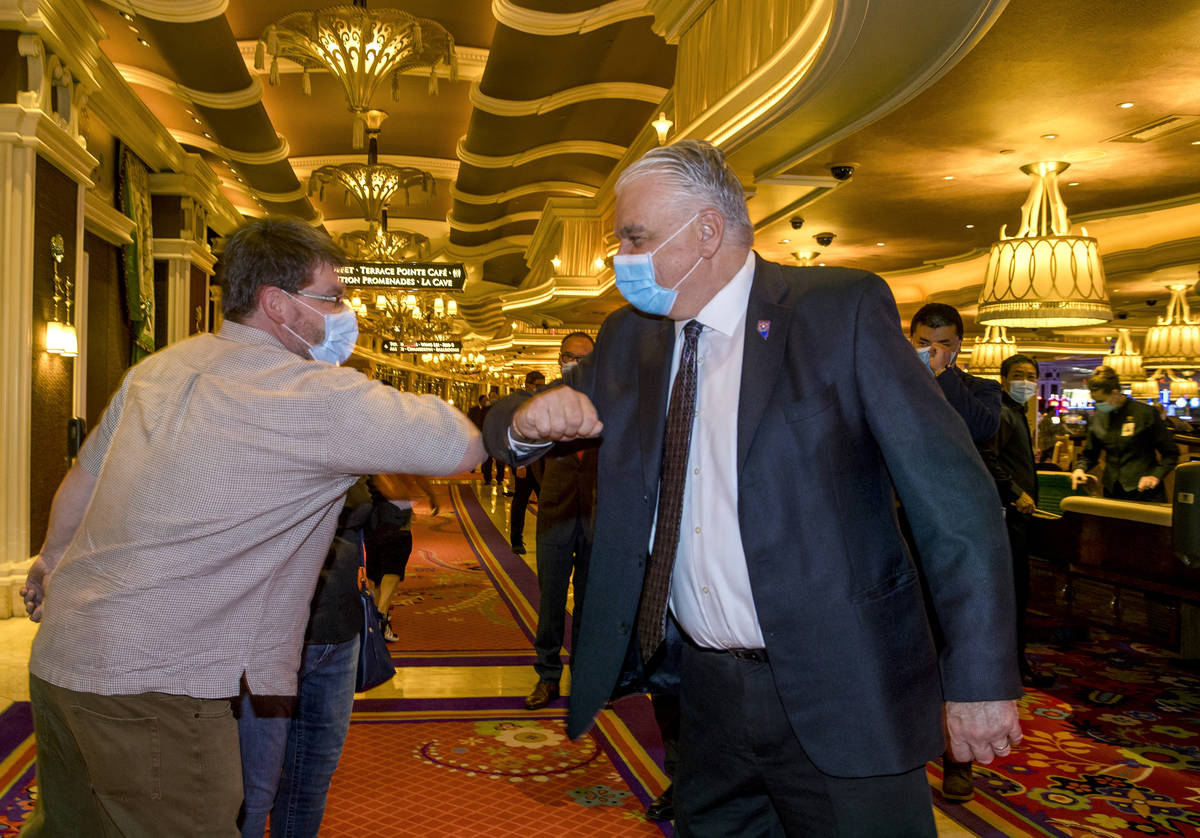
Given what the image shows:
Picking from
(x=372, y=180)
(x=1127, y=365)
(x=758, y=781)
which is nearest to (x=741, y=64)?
(x=758, y=781)

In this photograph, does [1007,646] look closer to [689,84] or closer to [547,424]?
[547,424]

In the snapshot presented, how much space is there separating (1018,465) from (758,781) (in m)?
3.65

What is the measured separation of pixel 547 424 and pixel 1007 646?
84 centimetres

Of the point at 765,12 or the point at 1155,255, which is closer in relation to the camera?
the point at 765,12

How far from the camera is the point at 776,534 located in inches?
62.9

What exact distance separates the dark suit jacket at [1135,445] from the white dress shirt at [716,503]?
19.3 feet

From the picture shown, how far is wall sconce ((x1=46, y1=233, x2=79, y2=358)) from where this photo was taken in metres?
7.55

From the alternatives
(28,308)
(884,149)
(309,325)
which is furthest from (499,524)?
(309,325)

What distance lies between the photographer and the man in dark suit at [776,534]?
5.09 feet

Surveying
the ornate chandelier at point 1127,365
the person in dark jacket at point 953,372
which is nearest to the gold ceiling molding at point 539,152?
the person in dark jacket at point 953,372

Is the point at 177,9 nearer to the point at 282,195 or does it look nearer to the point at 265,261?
the point at 282,195

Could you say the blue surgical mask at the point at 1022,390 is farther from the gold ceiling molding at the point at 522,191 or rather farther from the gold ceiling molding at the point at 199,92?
the gold ceiling molding at the point at 522,191

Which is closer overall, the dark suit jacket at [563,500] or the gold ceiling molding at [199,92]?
the dark suit jacket at [563,500]

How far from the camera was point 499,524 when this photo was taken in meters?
12.4
